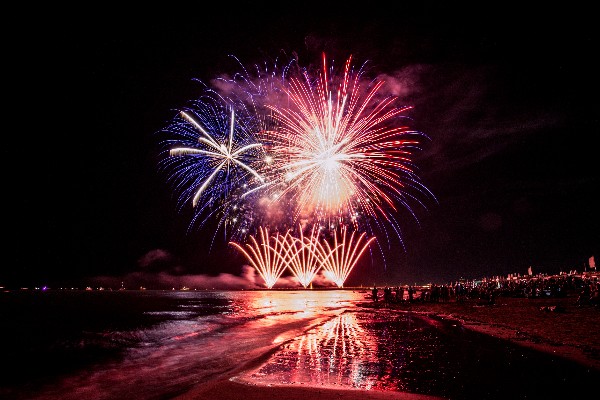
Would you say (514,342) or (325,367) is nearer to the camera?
(325,367)

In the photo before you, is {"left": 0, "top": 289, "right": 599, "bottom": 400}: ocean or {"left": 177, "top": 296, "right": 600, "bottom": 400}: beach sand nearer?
{"left": 177, "top": 296, "right": 600, "bottom": 400}: beach sand

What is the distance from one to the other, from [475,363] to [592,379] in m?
2.79

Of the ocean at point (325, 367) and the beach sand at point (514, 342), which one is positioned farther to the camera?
the ocean at point (325, 367)

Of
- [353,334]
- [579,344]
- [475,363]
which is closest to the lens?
[475,363]

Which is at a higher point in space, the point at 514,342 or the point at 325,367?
the point at 514,342

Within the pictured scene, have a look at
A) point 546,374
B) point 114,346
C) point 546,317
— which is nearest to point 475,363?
point 546,374

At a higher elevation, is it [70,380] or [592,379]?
[592,379]

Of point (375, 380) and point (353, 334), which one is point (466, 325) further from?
point (375, 380)

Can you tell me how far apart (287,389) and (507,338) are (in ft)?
34.3

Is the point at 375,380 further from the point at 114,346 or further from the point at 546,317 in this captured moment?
the point at 114,346

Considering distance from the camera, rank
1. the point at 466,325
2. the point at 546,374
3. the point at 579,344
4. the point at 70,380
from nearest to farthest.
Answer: the point at 546,374 < the point at 579,344 < the point at 70,380 < the point at 466,325

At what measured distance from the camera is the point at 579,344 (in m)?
13.3

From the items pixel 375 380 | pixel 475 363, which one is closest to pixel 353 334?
pixel 475 363

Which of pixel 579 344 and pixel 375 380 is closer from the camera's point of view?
pixel 375 380
